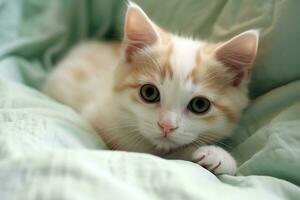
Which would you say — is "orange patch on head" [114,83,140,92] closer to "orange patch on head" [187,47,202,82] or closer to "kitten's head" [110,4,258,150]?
"kitten's head" [110,4,258,150]

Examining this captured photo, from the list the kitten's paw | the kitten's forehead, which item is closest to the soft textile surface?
the kitten's paw

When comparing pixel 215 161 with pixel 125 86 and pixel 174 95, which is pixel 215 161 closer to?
pixel 174 95

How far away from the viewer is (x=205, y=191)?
2.46ft

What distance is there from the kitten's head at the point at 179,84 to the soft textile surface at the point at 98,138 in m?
0.07

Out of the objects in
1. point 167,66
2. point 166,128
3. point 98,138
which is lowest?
point 98,138

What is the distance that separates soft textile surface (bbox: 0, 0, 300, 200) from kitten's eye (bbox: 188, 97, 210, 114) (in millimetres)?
124

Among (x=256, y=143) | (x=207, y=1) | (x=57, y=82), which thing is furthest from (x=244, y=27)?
(x=57, y=82)

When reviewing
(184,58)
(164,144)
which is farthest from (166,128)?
(184,58)

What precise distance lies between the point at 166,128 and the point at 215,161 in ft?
0.40

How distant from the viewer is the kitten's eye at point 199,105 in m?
1.02

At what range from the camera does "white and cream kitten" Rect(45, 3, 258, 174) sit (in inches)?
39.2

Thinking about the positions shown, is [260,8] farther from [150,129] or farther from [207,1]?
[150,129]

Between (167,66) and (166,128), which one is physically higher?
(167,66)

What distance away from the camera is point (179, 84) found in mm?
1000
